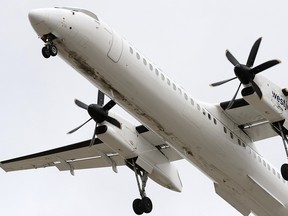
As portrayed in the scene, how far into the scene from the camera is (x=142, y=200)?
80.1 feet

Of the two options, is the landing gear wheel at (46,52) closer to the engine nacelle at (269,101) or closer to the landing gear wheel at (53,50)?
the landing gear wheel at (53,50)

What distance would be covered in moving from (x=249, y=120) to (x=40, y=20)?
8769 mm

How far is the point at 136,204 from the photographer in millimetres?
24609

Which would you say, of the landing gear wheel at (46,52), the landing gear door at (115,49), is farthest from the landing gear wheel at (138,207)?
the landing gear wheel at (46,52)

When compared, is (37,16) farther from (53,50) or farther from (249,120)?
(249,120)

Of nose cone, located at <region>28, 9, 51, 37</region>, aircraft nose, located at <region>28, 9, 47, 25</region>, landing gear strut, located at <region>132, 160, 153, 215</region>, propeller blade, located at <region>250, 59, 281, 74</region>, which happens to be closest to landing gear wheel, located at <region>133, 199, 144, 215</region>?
landing gear strut, located at <region>132, 160, 153, 215</region>

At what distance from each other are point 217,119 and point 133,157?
3827 mm

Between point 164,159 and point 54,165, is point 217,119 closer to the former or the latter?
point 164,159

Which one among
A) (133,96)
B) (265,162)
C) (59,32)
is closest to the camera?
(59,32)

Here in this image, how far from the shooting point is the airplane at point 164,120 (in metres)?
20.2

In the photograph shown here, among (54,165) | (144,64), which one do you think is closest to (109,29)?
(144,64)

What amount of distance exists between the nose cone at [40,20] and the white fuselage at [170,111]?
0.03m

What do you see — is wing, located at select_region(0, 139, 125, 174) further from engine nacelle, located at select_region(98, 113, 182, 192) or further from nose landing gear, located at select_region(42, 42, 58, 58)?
nose landing gear, located at select_region(42, 42, 58, 58)

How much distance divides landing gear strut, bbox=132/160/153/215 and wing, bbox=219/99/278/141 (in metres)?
4.19
